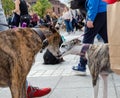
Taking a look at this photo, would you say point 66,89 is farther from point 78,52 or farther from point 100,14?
point 100,14

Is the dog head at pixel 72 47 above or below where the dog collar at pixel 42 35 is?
below

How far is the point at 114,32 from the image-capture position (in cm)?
450

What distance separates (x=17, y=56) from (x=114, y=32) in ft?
5.03

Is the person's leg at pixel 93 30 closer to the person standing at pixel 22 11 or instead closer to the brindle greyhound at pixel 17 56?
the brindle greyhound at pixel 17 56

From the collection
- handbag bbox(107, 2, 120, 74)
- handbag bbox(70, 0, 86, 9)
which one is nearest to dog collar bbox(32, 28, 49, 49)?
handbag bbox(107, 2, 120, 74)

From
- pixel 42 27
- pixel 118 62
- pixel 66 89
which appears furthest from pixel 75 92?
pixel 118 62

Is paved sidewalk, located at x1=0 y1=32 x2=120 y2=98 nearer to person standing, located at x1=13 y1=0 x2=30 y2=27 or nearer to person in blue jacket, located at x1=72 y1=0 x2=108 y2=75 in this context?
person in blue jacket, located at x1=72 y1=0 x2=108 y2=75

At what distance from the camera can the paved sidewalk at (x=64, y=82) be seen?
294 inches

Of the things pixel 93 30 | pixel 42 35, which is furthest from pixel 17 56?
pixel 93 30

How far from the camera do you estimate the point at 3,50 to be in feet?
17.8

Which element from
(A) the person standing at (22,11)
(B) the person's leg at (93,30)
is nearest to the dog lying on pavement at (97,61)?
(B) the person's leg at (93,30)

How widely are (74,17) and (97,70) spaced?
28.1 metres

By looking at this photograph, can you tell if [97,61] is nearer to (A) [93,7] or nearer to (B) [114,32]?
(A) [93,7]

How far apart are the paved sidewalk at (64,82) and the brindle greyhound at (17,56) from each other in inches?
72.9
